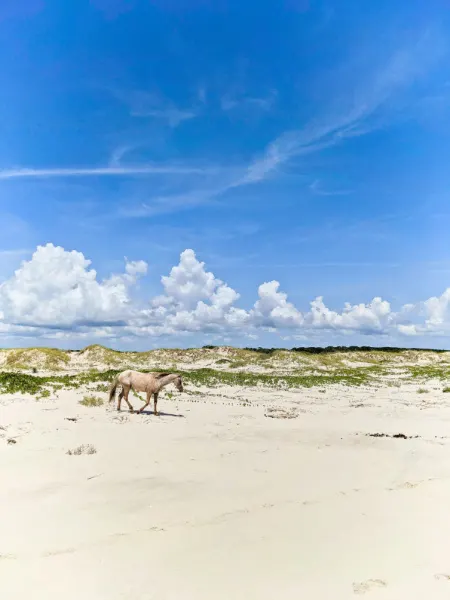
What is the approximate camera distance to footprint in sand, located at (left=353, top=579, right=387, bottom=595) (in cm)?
458

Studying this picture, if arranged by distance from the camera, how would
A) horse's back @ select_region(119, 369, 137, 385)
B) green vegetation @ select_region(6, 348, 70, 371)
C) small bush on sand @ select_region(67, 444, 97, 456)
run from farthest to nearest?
green vegetation @ select_region(6, 348, 70, 371), horse's back @ select_region(119, 369, 137, 385), small bush on sand @ select_region(67, 444, 97, 456)

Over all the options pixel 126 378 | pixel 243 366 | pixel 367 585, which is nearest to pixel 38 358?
pixel 243 366

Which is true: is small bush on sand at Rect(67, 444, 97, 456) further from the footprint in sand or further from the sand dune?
the footprint in sand

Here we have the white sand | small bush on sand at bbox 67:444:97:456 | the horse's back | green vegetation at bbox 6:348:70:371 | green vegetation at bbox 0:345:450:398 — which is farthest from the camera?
green vegetation at bbox 6:348:70:371

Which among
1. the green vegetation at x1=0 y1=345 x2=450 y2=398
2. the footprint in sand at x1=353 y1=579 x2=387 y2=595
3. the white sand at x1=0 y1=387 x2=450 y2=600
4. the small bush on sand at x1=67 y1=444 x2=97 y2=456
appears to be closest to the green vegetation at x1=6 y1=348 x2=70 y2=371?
the green vegetation at x1=0 y1=345 x2=450 y2=398

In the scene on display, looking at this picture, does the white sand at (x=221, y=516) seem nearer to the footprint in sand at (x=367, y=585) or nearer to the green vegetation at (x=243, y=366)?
the footprint in sand at (x=367, y=585)

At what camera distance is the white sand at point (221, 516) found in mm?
4773

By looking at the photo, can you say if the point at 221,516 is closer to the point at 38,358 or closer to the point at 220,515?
the point at 220,515

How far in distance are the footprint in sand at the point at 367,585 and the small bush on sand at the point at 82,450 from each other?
774cm

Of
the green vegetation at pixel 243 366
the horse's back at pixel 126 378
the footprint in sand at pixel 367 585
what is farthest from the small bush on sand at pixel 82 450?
the green vegetation at pixel 243 366

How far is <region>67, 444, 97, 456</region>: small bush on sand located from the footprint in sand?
774 centimetres

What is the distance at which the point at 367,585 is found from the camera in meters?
4.69

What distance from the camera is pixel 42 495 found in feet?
25.0

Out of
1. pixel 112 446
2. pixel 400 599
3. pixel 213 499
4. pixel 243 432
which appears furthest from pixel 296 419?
pixel 400 599
